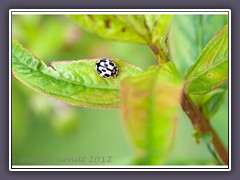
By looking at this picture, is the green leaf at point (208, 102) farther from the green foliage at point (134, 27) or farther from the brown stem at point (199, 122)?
the green foliage at point (134, 27)

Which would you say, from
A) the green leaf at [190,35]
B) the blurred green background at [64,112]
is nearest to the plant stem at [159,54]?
the green leaf at [190,35]

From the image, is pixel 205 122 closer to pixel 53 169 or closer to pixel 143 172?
pixel 143 172

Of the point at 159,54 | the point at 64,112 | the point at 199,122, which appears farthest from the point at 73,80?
the point at 64,112

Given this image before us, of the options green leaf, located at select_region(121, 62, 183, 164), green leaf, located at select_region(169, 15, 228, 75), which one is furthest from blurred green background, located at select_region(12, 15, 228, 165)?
green leaf, located at select_region(121, 62, 183, 164)

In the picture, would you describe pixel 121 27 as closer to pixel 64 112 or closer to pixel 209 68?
pixel 209 68

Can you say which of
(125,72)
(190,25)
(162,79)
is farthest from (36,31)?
(162,79)

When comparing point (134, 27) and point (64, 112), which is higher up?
point (134, 27)
